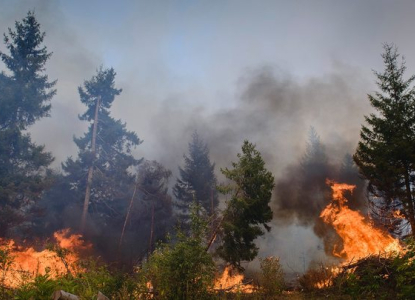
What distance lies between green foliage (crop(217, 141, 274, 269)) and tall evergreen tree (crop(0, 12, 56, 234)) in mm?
17946

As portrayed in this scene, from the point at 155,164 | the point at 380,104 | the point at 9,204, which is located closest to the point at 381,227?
Result: the point at 380,104

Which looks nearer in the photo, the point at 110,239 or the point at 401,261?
the point at 401,261

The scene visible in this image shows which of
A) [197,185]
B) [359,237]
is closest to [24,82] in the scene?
[197,185]

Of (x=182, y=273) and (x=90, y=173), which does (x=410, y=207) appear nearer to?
(x=182, y=273)

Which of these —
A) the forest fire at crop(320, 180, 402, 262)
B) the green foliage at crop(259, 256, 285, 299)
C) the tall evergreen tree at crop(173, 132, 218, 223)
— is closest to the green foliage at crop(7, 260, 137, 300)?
the green foliage at crop(259, 256, 285, 299)

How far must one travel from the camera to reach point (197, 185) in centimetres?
4100

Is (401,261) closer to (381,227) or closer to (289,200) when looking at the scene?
(381,227)

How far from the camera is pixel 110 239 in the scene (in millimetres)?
32500

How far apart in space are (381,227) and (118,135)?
32.6 metres

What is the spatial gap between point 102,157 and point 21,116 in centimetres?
1037

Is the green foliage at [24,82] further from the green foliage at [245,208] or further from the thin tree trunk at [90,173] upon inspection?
the green foliage at [245,208]

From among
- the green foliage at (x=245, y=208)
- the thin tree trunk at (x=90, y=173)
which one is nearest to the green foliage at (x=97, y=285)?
the green foliage at (x=245, y=208)

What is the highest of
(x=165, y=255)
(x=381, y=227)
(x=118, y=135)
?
(x=118, y=135)

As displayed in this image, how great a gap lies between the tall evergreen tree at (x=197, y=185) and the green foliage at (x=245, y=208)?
15.6 m
